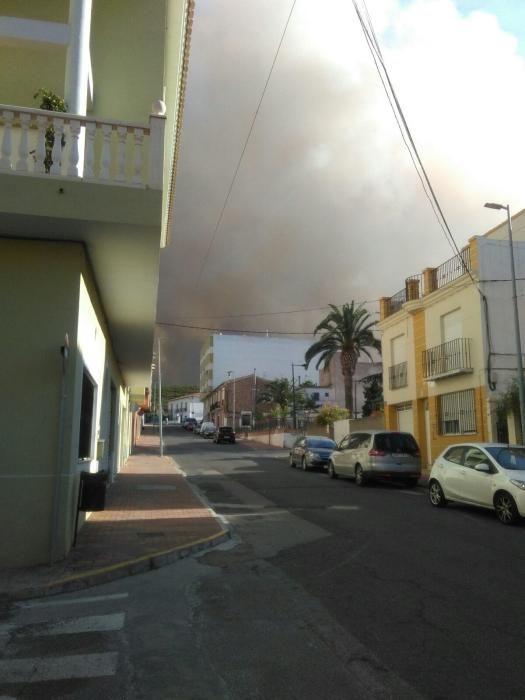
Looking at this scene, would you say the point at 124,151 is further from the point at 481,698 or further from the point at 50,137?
the point at 481,698

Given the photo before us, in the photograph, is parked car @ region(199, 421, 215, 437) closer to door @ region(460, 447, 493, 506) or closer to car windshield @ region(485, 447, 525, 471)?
door @ region(460, 447, 493, 506)

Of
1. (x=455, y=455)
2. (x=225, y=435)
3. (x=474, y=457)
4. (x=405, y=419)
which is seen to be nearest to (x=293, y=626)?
(x=474, y=457)

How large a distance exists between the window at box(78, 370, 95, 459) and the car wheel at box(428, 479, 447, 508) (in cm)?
712

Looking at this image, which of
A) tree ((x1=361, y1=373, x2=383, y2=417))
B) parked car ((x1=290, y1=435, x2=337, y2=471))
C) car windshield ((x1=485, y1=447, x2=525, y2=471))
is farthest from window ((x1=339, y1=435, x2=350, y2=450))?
tree ((x1=361, y1=373, x2=383, y2=417))

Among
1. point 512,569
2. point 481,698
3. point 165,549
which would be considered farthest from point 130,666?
point 512,569

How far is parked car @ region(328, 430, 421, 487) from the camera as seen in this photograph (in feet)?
58.7

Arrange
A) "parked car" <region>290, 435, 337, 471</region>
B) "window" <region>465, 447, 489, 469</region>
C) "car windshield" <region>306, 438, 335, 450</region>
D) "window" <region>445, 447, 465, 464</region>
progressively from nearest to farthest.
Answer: "window" <region>465, 447, 489, 469</region> → "window" <region>445, 447, 465, 464</region> → "parked car" <region>290, 435, 337, 471</region> → "car windshield" <region>306, 438, 335, 450</region>

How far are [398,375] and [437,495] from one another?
1585 cm

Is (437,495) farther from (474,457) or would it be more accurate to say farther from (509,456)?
(509,456)

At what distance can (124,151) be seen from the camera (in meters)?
7.48

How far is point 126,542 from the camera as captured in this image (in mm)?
8430

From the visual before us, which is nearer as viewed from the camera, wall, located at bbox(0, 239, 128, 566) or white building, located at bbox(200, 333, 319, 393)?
wall, located at bbox(0, 239, 128, 566)

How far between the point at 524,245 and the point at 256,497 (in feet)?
47.1

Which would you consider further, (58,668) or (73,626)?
(73,626)
